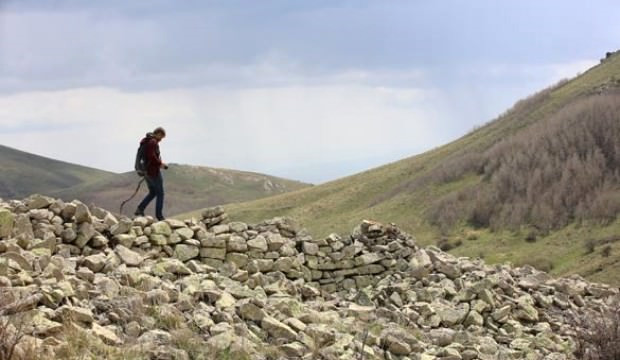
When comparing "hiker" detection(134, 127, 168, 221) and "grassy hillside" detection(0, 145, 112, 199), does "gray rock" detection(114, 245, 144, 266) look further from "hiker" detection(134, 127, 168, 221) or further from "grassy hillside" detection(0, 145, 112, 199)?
"grassy hillside" detection(0, 145, 112, 199)

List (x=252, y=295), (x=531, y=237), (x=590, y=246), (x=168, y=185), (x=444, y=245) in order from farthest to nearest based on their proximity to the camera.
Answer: (x=168, y=185) → (x=444, y=245) → (x=531, y=237) → (x=590, y=246) → (x=252, y=295)

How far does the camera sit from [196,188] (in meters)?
133

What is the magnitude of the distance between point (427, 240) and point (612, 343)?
29.3m

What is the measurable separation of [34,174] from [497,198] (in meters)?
141

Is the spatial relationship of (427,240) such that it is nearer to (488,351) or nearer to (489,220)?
(489,220)

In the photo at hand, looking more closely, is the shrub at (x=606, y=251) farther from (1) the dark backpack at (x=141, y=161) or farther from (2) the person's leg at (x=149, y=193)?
(1) the dark backpack at (x=141, y=161)

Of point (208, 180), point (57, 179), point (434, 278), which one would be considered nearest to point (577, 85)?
Answer: point (434, 278)

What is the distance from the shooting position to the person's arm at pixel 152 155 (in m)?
15.2

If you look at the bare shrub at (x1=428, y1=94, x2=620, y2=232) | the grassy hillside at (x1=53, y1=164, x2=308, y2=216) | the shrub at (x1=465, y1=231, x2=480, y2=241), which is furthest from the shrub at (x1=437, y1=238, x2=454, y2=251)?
the grassy hillside at (x1=53, y1=164, x2=308, y2=216)

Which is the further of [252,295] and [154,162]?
[154,162]

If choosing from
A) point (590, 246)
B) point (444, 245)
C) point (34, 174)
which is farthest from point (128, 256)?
point (34, 174)

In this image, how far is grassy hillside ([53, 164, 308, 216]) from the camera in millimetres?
119438

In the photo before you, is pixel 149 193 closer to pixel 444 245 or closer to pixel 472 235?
pixel 444 245

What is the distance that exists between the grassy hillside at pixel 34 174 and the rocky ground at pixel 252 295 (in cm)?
12260
